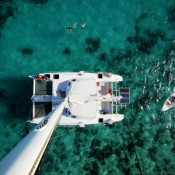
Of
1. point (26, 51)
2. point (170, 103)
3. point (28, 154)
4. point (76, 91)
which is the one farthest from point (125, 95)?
point (28, 154)

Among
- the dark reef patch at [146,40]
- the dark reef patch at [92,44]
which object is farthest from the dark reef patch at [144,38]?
the dark reef patch at [92,44]

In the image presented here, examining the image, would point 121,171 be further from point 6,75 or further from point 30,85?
point 6,75

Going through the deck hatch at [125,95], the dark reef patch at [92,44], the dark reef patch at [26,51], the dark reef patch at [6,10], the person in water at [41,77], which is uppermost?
the dark reef patch at [6,10]

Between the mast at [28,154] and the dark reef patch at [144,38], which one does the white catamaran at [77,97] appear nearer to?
the mast at [28,154]

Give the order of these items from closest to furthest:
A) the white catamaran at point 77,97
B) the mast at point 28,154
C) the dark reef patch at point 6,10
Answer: the mast at point 28,154
the white catamaran at point 77,97
the dark reef patch at point 6,10

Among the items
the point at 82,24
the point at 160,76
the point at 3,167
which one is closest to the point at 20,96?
the point at 82,24

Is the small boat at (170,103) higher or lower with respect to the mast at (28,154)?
higher
